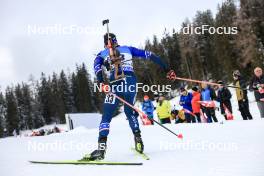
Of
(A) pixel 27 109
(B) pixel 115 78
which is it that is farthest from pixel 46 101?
(B) pixel 115 78

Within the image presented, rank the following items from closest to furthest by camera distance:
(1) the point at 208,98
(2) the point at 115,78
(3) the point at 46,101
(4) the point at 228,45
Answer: (2) the point at 115,78 → (1) the point at 208,98 → (4) the point at 228,45 → (3) the point at 46,101

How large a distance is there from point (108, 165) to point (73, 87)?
88686mm

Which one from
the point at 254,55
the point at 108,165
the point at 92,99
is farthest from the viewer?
the point at 92,99

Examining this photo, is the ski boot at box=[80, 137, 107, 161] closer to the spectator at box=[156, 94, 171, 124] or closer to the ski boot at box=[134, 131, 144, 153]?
the ski boot at box=[134, 131, 144, 153]

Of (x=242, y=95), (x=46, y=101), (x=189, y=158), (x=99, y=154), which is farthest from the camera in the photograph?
(x=46, y=101)

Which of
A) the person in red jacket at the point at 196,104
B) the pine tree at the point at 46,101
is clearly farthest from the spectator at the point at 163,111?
the pine tree at the point at 46,101

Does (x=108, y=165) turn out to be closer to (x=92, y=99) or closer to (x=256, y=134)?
(x=256, y=134)

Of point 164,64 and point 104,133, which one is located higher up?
point 164,64

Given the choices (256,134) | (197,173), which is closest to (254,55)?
(256,134)

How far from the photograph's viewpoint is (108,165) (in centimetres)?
560

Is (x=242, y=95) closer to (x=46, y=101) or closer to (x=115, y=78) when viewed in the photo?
(x=115, y=78)

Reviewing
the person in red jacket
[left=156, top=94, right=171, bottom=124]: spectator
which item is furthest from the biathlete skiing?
[left=156, top=94, right=171, bottom=124]: spectator

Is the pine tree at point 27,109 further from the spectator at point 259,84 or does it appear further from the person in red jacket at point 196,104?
the spectator at point 259,84

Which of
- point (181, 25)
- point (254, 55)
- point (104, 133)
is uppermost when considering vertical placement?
point (181, 25)
